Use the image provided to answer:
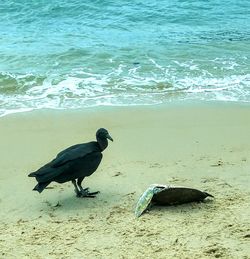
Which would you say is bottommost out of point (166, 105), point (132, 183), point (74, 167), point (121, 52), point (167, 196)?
point (121, 52)

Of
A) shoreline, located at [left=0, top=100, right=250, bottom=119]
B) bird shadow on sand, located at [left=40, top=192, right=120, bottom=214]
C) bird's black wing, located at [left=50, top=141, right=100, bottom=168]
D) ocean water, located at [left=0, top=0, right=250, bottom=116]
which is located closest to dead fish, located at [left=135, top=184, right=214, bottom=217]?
bird shadow on sand, located at [left=40, top=192, right=120, bottom=214]

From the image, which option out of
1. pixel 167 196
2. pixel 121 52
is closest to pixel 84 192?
pixel 167 196

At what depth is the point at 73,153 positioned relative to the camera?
5.21 meters

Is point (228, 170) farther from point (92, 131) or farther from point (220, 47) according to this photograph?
point (220, 47)

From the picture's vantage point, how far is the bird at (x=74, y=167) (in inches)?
196

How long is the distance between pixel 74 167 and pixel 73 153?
17cm

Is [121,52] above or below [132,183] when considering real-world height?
below

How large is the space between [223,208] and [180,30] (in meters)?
10.2

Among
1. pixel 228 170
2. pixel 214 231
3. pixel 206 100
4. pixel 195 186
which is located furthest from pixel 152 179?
pixel 206 100

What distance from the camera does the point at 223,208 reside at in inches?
187

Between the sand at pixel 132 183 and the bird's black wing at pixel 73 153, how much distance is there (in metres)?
0.41

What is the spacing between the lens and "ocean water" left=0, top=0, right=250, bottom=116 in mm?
8758

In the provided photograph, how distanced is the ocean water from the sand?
0.87 metres

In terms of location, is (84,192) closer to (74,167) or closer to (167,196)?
(74,167)
